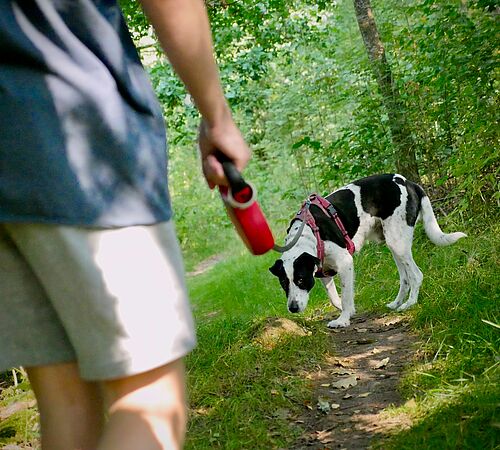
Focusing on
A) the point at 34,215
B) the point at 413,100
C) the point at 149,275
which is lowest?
the point at 149,275

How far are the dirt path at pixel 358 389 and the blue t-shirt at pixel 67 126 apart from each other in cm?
186

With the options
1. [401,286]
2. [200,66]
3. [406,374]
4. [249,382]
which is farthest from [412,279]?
[200,66]

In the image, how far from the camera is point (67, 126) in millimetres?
1159

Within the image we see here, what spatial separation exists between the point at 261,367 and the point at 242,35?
5555 mm

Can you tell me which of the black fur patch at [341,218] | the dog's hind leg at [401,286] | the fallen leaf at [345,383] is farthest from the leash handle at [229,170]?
the black fur patch at [341,218]

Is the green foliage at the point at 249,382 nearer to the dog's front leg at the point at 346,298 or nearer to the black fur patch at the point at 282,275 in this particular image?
the dog's front leg at the point at 346,298

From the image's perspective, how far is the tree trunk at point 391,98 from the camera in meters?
6.88

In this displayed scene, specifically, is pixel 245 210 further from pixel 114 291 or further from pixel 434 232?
pixel 434 232

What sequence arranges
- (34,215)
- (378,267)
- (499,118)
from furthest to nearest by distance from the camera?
(378,267)
(499,118)
(34,215)

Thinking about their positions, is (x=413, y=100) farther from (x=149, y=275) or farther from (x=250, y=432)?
(x=149, y=275)

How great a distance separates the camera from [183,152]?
54.2 feet

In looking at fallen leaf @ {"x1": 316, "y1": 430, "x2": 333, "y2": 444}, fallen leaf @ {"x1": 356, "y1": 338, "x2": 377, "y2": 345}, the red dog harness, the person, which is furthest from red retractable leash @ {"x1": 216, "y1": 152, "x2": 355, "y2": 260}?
the red dog harness

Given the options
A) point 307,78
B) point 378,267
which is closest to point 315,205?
point 378,267

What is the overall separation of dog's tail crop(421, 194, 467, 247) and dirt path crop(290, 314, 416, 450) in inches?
34.2
